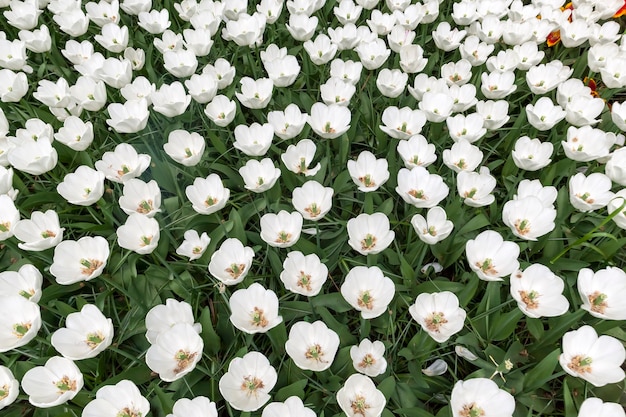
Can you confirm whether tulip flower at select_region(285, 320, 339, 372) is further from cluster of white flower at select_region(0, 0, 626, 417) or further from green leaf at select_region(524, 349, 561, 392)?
green leaf at select_region(524, 349, 561, 392)

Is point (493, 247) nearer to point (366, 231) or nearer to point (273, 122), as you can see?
point (366, 231)

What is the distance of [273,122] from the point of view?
228 cm

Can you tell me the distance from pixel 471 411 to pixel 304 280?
2.34 ft

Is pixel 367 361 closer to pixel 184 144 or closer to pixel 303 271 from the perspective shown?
pixel 303 271

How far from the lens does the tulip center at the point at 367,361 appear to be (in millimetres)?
1571

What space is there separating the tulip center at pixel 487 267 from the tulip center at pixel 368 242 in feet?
1.29

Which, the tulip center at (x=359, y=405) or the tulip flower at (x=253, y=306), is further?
the tulip flower at (x=253, y=306)

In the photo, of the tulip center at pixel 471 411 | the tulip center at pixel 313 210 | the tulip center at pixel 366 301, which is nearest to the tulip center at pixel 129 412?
Answer: the tulip center at pixel 366 301

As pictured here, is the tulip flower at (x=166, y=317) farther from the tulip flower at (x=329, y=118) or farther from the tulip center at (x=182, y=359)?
the tulip flower at (x=329, y=118)

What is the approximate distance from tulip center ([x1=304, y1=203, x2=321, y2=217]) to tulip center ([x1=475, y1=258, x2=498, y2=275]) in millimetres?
648

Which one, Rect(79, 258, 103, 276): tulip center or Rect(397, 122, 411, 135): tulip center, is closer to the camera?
Rect(79, 258, 103, 276): tulip center

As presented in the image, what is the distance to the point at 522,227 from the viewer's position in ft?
5.79

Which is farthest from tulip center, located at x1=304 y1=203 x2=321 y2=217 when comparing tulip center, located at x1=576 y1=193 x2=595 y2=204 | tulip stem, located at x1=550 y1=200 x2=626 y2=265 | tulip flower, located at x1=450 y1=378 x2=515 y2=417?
tulip center, located at x1=576 y1=193 x2=595 y2=204

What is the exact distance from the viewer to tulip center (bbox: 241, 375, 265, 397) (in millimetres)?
1479
